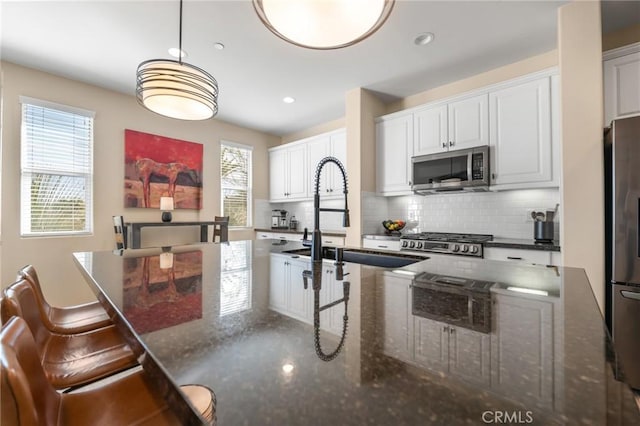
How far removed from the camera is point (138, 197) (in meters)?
3.68

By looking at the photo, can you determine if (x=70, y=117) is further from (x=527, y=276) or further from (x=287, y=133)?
(x=527, y=276)

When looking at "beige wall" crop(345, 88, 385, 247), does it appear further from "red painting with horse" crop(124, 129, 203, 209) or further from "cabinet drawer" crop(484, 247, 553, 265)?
"red painting with horse" crop(124, 129, 203, 209)

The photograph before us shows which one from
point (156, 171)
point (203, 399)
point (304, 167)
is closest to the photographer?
point (203, 399)

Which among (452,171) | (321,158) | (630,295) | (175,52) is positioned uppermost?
(175,52)

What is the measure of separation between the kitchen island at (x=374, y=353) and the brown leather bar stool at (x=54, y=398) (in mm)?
156

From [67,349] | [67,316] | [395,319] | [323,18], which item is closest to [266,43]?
[323,18]

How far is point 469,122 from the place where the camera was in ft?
9.78

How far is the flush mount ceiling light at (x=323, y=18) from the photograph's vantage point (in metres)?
1.04

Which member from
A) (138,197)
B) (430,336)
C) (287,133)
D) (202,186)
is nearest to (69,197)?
(138,197)

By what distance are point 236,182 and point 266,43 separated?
2662mm

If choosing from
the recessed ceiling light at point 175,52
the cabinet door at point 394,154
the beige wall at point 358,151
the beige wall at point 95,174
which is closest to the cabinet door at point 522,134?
the cabinet door at point 394,154

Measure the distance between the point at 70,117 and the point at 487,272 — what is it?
4.35 metres

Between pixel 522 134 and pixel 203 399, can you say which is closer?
pixel 203 399

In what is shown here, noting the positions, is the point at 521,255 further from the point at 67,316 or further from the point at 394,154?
the point at 67,316
